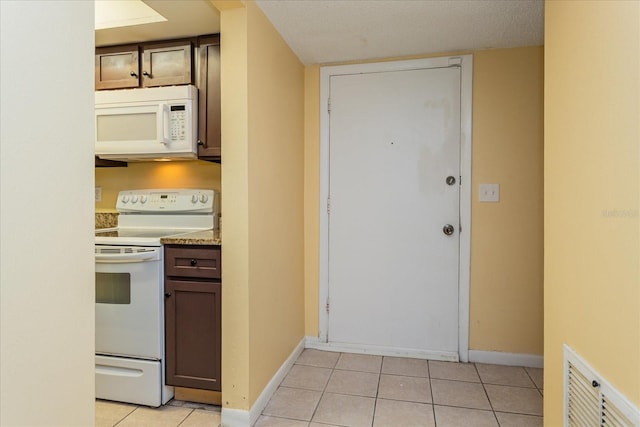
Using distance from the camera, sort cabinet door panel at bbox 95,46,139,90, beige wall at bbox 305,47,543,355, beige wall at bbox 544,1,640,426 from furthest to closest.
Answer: beige wall at bbox 305,47,543,355 → cabinet door panel at bbox 95,46,139,90 → beige wall at bbox 544,1,640,426

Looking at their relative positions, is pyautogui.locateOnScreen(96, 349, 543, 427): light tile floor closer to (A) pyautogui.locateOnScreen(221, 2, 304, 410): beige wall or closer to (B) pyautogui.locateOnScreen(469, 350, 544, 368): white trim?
(B) pyautogui.locateOnScreen(469, 350, 544, 368): white trim

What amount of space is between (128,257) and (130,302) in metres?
0.25

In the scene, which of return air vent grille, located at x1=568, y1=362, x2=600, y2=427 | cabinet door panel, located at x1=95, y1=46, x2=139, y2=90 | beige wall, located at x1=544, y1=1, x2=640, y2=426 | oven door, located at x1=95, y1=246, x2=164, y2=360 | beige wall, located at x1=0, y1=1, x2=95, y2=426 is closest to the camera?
beige wall, located at x1=0, y1=1, x2=95, y2=426

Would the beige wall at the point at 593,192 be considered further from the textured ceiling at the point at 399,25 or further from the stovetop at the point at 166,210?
the stovetop at the point at 166,210

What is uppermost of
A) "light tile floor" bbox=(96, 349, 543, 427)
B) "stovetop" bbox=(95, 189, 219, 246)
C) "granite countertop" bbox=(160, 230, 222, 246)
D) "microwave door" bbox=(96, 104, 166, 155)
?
"microwave door" bbox=(96, 104, 166, 155)

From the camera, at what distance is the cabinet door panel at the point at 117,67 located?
2.30 metres

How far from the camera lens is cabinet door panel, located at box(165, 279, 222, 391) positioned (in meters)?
1.91

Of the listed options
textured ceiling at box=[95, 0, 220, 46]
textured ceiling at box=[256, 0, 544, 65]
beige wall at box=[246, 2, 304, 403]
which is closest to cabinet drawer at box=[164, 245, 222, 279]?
beige wall at box=[246, 2, 304, 403]

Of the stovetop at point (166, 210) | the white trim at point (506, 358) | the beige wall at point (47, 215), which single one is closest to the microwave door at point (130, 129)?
the stovetop at point (166, 210)

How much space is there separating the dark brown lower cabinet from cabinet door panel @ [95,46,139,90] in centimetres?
116

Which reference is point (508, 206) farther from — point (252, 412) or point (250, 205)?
point (252, 412)

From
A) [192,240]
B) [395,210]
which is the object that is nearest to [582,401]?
[395,210]

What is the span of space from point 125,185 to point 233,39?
1.59m

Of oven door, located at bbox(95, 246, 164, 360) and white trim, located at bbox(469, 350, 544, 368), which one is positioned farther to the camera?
white trim, located at bbox(469, 350, 544, 368)
